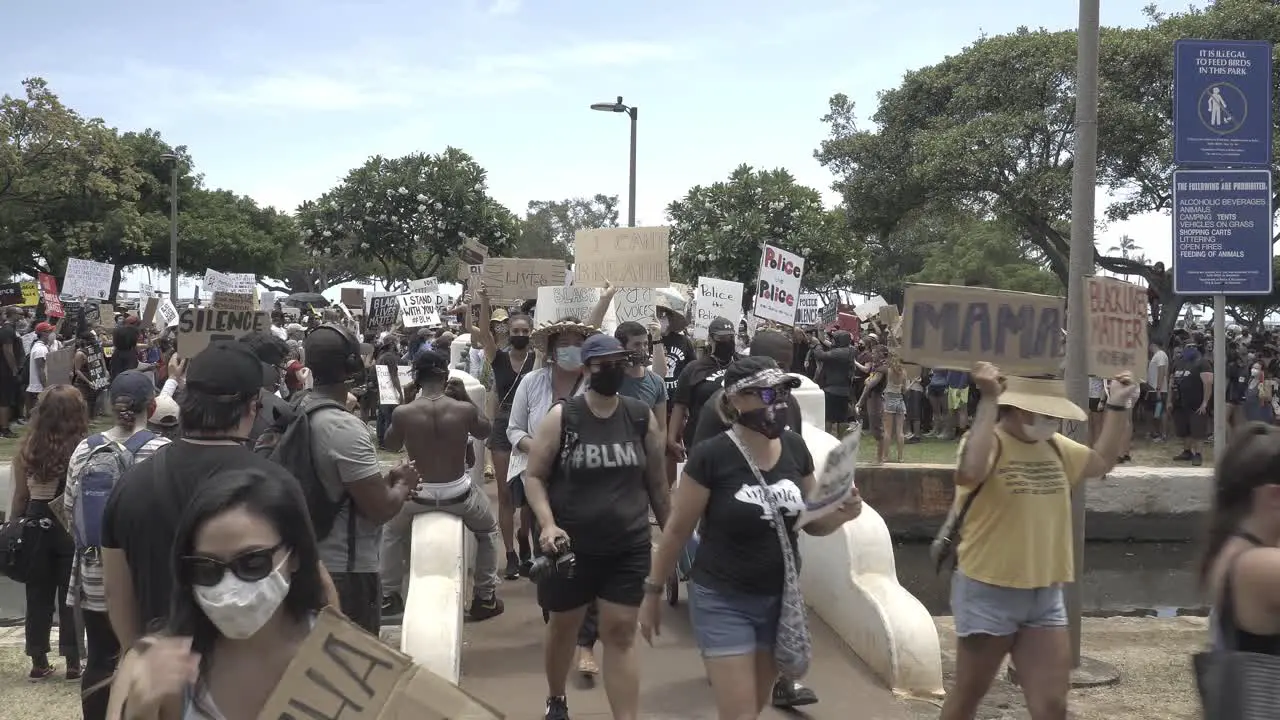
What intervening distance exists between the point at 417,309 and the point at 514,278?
709 centimetres

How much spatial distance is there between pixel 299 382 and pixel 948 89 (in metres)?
20.6

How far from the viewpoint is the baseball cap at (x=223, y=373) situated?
330 cm

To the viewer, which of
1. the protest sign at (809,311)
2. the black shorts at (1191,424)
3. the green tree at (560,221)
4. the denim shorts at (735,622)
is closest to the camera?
the denim shorts at (735,622)

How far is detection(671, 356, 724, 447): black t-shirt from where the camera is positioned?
24.0 ft

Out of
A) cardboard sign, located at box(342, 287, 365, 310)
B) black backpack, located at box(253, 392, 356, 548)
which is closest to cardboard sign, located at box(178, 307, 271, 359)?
black backpack, located at box(253, 392, 356, 548)

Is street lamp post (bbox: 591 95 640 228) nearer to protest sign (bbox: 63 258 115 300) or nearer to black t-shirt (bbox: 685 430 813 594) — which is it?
protest sign (bbox: 63 258 115 300)

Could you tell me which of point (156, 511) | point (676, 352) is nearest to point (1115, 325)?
point (156, 511)

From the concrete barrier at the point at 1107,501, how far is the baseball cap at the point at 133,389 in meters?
8.02

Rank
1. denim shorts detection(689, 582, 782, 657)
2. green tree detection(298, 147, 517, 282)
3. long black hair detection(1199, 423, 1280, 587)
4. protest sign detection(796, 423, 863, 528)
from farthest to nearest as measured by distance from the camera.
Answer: green tree detection(298, 147, 517, 282), denim shorts detection(689, 582, 782, 657), protest sign detection(796, 423, 863, 528), long black hair detection(1199, 423, 1280, 587)

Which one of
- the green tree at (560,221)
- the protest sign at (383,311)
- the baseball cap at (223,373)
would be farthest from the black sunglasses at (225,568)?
the green tree at (560,221)

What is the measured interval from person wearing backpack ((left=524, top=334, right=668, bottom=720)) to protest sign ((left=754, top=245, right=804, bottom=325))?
9.75m

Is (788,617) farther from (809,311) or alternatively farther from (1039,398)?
(809,311)

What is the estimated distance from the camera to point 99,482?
4.89m

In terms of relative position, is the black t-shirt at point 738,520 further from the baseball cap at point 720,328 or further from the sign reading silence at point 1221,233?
the sign reading silence at point 1221,233
